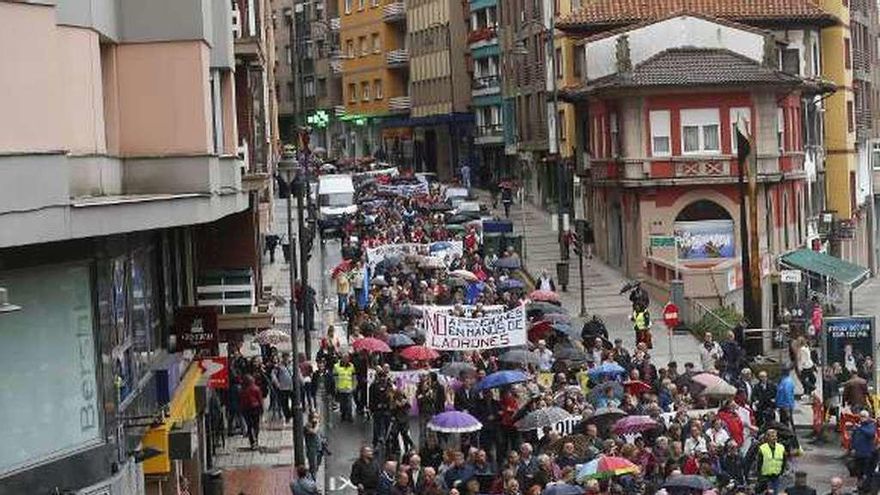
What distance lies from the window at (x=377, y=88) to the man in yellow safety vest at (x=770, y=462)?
109 meters

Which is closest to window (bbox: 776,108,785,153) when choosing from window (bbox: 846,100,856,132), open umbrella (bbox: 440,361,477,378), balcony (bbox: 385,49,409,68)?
window (bbox: 846,100,856,132)

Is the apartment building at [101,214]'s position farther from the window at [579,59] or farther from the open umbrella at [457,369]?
the window at [579,59]

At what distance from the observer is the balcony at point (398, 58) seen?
429ft

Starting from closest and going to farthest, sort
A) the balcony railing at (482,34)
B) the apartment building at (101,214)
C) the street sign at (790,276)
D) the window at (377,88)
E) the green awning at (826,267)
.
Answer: the apartment building at (101,214)
the street sign at (790,276)
the green awning at (826,267)
the balcony railing at (482,34)
the window at (377,88)

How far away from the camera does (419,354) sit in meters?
35.6

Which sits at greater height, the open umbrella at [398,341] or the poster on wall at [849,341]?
the open umbrella at [398,341]

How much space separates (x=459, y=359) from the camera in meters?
36.3

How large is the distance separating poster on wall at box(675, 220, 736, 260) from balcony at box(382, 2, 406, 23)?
7039 centimetres

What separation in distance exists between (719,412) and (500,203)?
6502cm

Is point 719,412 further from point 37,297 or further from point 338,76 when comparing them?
point 338,76

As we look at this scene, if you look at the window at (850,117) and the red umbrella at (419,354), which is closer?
the red umbrella at (419,354)

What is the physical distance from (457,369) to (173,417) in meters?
8.98

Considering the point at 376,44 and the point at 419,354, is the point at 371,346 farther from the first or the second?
the point at 376,44

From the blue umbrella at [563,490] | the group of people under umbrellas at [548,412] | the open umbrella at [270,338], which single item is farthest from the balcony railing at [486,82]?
the blue umbrella at [563,490]
